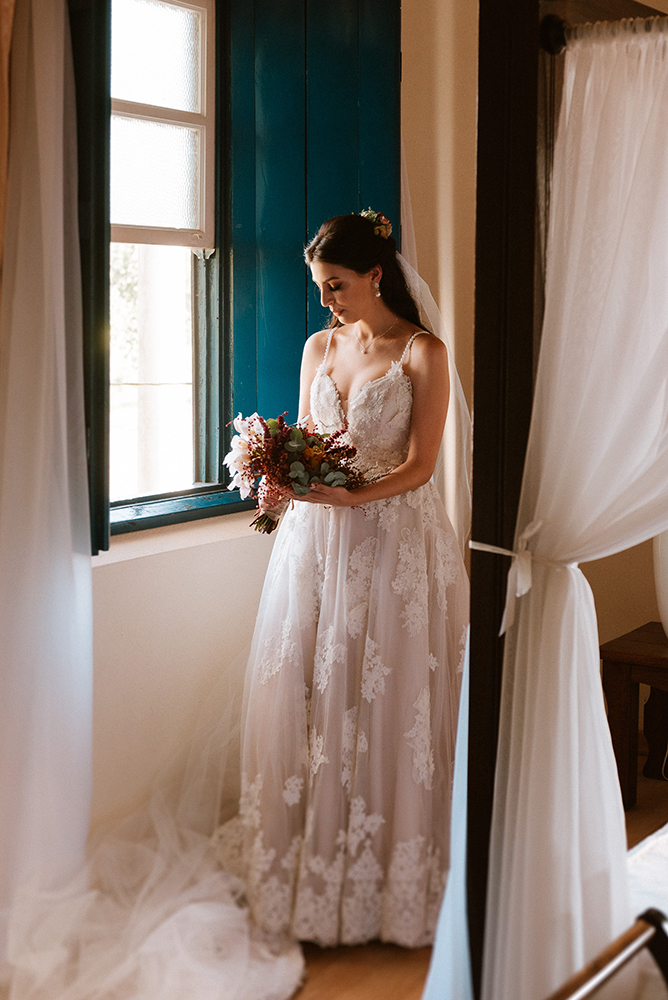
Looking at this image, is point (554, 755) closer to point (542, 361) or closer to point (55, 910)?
point (542, 361)

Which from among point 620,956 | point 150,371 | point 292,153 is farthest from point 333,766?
point 292,153

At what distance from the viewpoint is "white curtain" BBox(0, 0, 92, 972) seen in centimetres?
223

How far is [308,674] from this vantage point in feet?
9.02

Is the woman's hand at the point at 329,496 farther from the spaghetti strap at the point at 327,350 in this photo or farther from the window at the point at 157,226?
the window at the point at 157,226

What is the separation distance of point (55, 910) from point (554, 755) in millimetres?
1317

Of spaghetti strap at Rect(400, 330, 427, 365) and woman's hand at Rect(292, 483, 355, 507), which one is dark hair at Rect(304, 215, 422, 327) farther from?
woman's hand at Rect(292, 483, 355, 507)

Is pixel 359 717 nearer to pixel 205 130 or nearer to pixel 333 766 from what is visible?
pixel 333 766

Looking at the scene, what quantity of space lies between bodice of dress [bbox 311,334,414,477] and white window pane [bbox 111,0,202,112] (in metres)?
1.13

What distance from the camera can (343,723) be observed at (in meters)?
2.65

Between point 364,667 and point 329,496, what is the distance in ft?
1.51

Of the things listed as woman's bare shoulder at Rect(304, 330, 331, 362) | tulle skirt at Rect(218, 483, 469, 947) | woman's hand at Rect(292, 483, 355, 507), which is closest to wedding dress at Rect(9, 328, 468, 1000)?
tulle skirt at Rect(218, 483, 469, 947)

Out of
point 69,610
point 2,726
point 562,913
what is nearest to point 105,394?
point 69,610

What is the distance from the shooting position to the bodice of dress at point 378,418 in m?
2.73

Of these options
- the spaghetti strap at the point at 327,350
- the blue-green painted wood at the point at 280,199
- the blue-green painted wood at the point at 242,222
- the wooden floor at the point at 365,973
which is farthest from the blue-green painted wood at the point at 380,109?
the wooden floor at the point at 365,973
